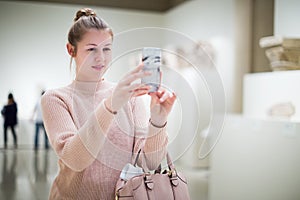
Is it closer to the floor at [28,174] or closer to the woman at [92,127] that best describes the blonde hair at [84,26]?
the woman at [92,127]

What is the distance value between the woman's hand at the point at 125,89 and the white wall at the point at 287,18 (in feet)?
5.86

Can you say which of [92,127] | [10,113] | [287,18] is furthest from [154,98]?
[287,18]

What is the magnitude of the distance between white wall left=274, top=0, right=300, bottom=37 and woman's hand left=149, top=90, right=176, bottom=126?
170 centimetres

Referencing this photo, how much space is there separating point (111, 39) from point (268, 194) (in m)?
1.75

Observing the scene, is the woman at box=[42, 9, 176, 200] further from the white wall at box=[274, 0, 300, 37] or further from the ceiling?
the white wall at box=[274, 0, 300, 37]

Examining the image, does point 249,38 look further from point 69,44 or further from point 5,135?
point 69,44

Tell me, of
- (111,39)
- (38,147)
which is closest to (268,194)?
(38,147)

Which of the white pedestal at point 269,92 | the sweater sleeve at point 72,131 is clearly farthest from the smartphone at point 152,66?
the white pedestal at point 269,92

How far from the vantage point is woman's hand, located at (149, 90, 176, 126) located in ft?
2.89

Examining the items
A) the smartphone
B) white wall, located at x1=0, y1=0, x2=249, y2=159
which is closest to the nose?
the smartphone

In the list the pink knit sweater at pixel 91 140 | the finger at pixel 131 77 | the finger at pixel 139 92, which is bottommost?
the pink knit sweater at pixel 91 140

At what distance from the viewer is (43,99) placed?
97 cm

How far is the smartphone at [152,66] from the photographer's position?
0.85 meters

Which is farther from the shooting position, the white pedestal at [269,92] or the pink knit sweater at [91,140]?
the white pedestal at [269,92]
